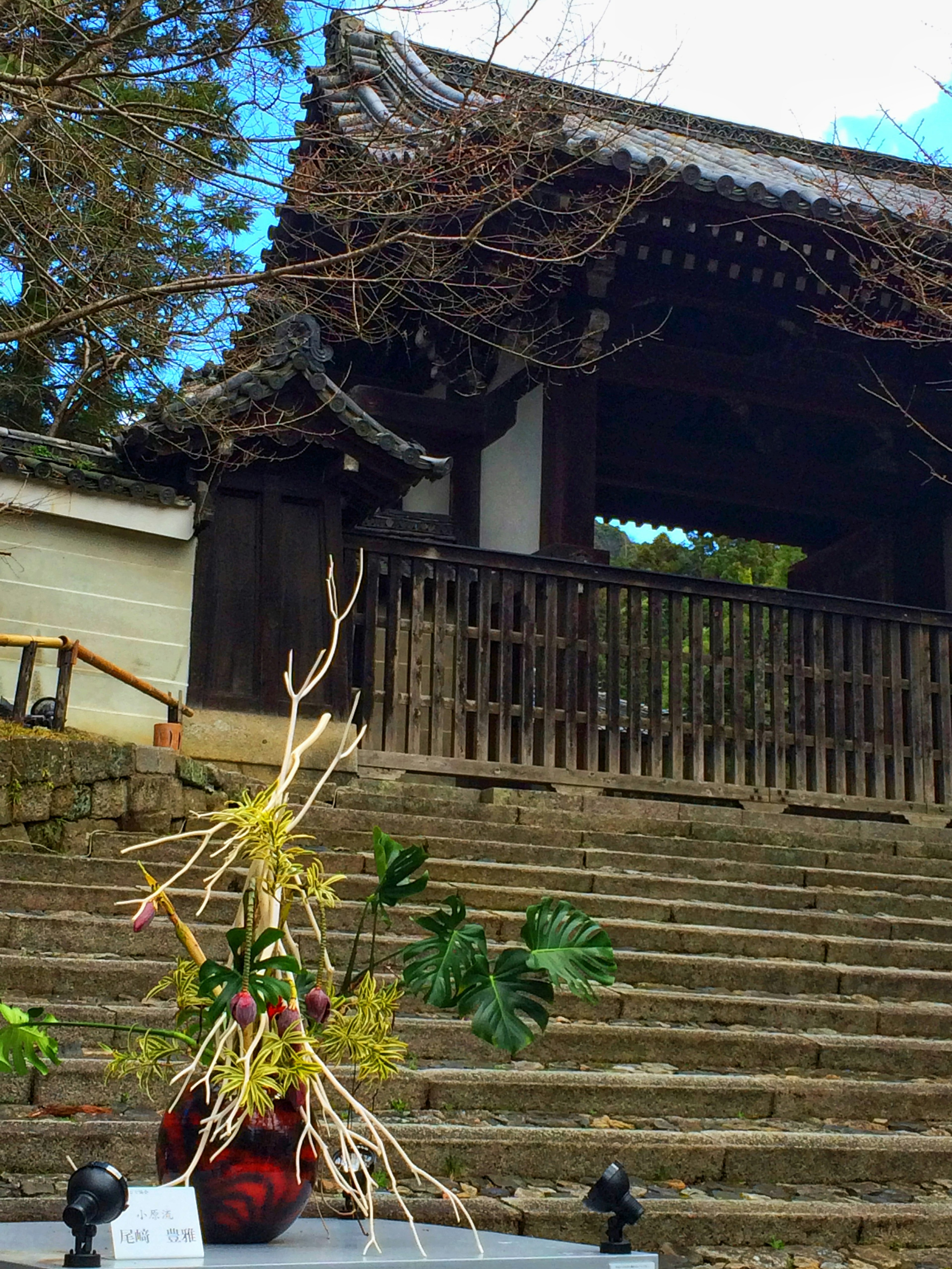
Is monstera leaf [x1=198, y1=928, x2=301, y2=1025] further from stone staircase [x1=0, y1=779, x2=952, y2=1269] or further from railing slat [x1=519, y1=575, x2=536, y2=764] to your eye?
railing slat [x1=519, y1=575, x2=536, y2=764]

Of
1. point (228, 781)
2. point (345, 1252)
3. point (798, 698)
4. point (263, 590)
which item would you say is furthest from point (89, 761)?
point (798, 698)

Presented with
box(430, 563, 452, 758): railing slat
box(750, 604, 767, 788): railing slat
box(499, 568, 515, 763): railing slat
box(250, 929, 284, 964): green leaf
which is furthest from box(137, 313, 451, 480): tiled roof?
box(250, 929, 284, 964): green leaf

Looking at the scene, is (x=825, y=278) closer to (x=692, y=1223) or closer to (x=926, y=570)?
(x=926, y=570)

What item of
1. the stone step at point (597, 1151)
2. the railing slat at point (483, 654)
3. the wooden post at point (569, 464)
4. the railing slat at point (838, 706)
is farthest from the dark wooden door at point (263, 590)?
the stone step at point (597, 1151)

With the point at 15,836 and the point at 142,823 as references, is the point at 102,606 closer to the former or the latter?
the point at 142,823

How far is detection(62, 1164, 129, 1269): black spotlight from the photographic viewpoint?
101 inches

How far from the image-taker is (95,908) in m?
6.59

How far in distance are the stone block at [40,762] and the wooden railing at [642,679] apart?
2917mm

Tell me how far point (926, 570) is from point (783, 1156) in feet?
30.0

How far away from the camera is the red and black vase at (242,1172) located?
113 inches

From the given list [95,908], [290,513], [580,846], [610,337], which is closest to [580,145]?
[610,337]

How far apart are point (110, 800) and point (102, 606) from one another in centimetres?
254

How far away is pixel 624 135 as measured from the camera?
36.4ft

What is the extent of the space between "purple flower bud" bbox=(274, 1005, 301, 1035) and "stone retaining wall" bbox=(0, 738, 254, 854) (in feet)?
15.9
